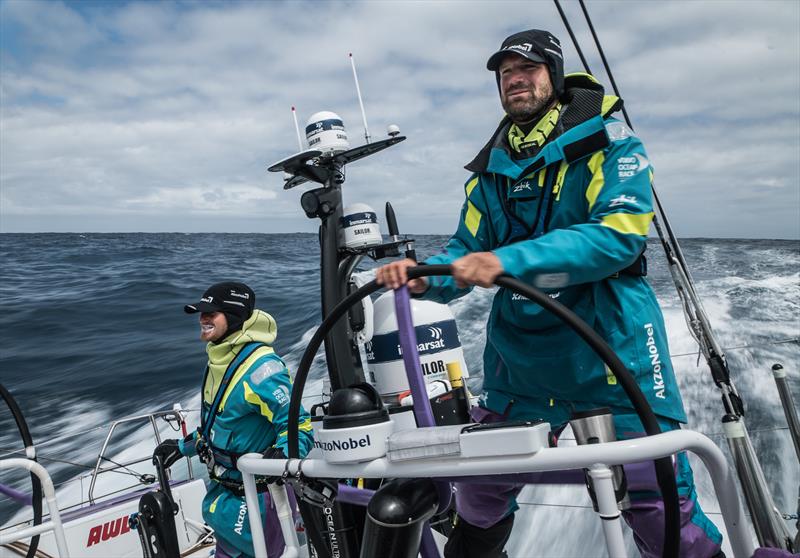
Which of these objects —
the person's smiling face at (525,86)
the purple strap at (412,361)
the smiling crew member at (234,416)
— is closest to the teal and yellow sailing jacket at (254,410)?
the smiling crew member at (234,416)

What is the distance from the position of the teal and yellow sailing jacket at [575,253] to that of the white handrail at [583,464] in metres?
0.35

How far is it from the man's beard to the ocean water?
63.3 inches

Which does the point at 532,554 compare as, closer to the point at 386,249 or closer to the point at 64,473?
the point at 386,249

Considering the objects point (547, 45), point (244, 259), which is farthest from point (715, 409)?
point (244, 259)

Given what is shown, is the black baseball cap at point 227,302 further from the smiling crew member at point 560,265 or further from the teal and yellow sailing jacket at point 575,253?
the teal and yellow sailing jacket at point 575,253

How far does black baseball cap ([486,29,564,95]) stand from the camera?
5.28 ft

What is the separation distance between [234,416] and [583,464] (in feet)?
6.61

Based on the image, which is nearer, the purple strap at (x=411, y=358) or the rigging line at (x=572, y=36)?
the purple strap at (x=411, y=358)

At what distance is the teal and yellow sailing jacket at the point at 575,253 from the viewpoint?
1330 millimetres

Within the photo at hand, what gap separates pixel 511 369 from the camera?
1.68m

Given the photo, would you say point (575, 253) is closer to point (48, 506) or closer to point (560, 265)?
point (560, 265)

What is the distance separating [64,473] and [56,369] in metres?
3.80

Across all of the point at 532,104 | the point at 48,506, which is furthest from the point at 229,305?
the point at 532,104

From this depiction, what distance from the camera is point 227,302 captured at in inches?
115
